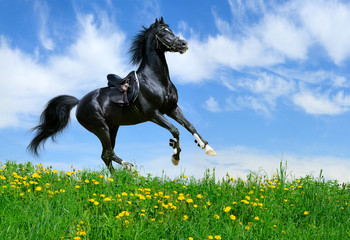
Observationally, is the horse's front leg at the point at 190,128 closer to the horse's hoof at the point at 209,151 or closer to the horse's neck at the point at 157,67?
the horse's hoof at the point at 209,151

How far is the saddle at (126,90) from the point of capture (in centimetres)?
759

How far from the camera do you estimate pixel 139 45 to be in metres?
8.06

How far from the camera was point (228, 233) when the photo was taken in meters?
4.34

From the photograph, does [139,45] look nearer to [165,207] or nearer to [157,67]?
[157,67]

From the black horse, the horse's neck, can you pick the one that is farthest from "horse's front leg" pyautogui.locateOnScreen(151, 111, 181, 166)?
the horse's neck

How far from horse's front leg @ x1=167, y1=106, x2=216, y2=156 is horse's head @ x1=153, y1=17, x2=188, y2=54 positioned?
1.21 m

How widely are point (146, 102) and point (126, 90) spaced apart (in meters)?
0.51

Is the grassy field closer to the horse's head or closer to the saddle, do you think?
the saddle

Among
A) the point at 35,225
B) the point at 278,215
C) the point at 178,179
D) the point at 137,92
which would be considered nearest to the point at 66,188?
the point at 35,225

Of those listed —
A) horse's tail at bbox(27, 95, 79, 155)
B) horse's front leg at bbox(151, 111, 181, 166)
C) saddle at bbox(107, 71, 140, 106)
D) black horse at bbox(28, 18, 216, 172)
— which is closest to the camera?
horse's front leg at bbox(151, 111, 181, 166)

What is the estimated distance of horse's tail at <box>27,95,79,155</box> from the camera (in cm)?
930

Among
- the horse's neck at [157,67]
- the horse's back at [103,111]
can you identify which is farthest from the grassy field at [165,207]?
the horse's neck at [157,67]

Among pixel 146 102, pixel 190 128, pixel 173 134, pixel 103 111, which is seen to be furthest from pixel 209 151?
pixel 103 111

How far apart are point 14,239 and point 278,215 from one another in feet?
11.2
